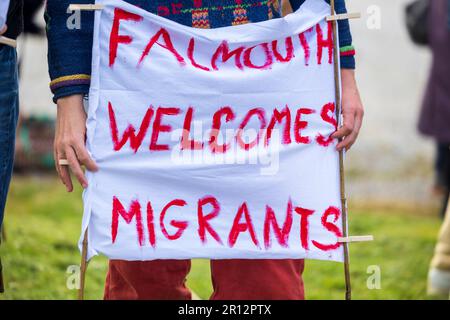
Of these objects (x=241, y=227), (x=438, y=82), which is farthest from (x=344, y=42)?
(x=438, y=82)

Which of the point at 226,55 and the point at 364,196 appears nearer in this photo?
the point at 226,55

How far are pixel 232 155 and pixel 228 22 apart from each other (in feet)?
1.49

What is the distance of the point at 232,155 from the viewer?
9.29 feet

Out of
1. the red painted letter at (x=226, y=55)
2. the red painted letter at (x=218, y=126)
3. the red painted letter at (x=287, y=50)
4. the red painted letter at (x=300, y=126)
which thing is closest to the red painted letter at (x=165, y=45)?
the red painted letter at (x=226, y=55)

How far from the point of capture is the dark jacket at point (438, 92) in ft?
20.7

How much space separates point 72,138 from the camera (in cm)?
276

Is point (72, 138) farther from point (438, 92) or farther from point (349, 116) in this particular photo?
point (438, 92)

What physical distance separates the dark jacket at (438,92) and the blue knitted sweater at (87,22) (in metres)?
3.54

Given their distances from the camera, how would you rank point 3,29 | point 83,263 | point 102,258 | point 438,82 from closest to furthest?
point 83,263 → point 3,29 → point 102,258 → point 438,82

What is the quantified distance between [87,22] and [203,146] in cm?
57

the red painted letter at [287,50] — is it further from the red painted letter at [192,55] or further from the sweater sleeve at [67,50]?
the sweater sleeve at [67,50]

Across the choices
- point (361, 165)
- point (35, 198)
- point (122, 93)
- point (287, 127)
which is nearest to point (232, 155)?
point (287, 127)
